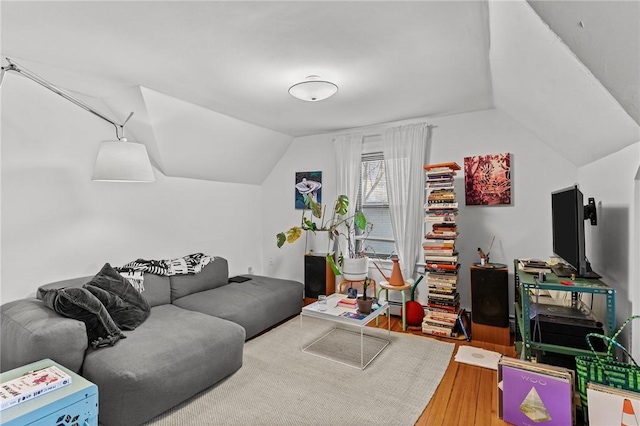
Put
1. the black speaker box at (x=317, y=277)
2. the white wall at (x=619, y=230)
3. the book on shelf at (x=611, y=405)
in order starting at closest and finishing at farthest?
the book on shelf at (x=611, y=405) < the white wall at (x=619, y=230) < the black speaker box at (x=317, y=277)

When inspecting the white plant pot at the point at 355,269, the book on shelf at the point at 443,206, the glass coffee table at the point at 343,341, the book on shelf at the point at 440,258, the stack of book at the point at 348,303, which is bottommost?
the glass coffee table at the point at 343,341

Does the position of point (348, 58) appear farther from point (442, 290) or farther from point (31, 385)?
point (31, 385)

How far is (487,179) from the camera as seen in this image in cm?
351

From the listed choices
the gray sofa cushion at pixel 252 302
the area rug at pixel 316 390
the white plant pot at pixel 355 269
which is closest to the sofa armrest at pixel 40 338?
the area rug at pixel 316 390

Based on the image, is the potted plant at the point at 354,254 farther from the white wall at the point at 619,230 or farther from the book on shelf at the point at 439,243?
the white wall at the point at 619,230

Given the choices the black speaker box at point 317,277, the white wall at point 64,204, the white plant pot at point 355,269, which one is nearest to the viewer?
the white wall at point 64,204

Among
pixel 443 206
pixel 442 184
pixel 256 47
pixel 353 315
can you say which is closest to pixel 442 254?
pixel 443 206

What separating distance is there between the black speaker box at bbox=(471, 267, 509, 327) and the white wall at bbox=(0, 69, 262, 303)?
342 centimetres

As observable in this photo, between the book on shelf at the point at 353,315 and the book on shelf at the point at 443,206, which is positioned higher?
the book on shelf at the point at 443,206

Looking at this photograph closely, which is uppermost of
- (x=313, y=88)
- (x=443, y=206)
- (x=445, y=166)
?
(x=313, y=88)

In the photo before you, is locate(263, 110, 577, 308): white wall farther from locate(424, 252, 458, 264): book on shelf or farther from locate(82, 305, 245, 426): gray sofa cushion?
locate(82, 305, 245, 426): gray sofa cushion

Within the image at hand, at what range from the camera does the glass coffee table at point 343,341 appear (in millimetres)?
2775

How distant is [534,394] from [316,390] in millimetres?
1417

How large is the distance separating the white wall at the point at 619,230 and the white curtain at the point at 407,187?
1630 mm
